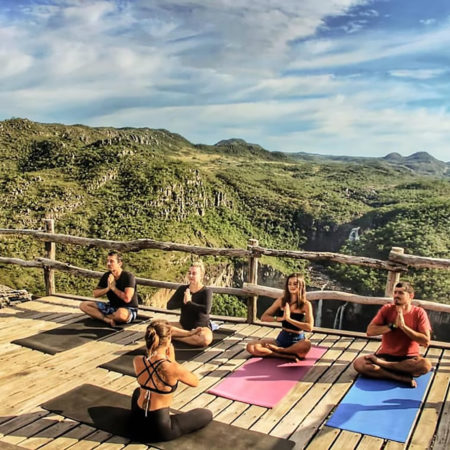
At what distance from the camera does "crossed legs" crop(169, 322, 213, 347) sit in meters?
7.10

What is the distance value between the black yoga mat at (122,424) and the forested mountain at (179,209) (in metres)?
49.0

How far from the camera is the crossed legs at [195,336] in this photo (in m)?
7.10

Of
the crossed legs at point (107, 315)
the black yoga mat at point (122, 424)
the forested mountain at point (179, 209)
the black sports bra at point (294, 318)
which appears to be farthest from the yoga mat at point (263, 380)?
the forested mountain at point (179, 209)

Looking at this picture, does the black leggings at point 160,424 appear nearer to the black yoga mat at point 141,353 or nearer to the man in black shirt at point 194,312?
the black yoga mat at point 141,353

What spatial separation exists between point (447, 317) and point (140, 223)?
170ft

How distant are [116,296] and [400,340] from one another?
4.57m

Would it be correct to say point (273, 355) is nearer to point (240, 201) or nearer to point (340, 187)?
point (240, 201)

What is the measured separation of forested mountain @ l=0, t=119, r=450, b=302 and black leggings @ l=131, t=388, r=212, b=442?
5011cm

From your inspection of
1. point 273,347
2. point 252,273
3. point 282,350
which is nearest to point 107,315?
point 252,273

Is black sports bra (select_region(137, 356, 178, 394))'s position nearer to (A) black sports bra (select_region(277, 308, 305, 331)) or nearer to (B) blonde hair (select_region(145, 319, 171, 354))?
(B) blonde hair (select_region(145, 319, 171, 354))

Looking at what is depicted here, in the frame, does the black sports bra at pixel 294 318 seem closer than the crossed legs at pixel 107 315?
Yes

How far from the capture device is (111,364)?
6.39m

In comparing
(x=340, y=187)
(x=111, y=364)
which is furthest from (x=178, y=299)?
(x=340, y=187)

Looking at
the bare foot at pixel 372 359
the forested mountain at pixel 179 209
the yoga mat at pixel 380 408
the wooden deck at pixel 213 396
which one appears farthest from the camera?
the forested mountain at pixel 179 209
